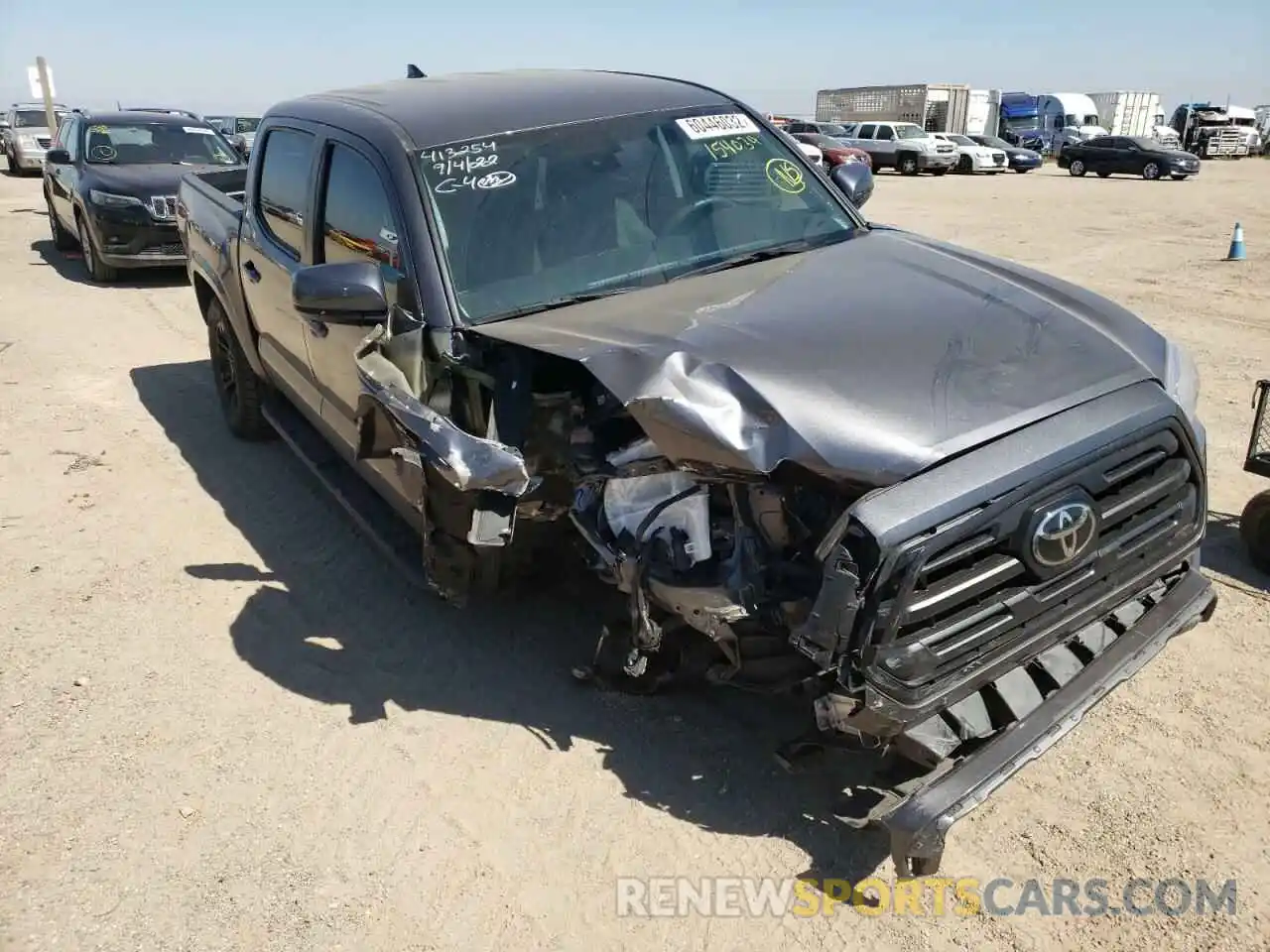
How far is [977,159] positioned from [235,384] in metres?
28.9

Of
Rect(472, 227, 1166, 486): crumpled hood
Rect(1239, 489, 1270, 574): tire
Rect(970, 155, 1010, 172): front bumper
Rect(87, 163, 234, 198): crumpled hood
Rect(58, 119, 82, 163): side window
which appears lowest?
Rect(970, 155, 1010, 172): front bumper

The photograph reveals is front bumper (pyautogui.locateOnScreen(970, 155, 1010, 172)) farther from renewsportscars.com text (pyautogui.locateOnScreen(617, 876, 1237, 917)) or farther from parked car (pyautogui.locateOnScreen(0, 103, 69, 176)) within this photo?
renewsportscars.com text (pyautogui.locateOnScreen(617, 876, 1237, 917))

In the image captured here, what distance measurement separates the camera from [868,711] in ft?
7.80

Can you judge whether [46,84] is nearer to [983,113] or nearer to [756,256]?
[756,256]

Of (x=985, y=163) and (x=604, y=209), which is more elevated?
(x=604, y=209)

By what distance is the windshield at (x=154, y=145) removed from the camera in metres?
11.5

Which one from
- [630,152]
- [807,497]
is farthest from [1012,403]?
[630,152]

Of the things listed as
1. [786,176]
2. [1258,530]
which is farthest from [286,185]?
[1258,530]

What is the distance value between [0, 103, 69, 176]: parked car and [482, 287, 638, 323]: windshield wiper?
86.0 feet

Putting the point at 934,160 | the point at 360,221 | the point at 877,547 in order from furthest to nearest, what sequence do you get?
the point at 934,160
the point at 360,221
the point at 877,547

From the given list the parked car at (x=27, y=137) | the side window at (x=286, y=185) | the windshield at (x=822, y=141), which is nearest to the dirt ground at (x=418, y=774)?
the side window at (x=286, y=185)

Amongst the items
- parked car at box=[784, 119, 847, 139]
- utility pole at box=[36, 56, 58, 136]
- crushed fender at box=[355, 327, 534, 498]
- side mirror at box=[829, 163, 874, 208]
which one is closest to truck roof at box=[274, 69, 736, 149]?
side mirror at box=[829, 163, 874, 208]

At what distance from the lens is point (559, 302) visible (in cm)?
333

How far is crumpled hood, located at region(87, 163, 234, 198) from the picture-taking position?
10.6m
